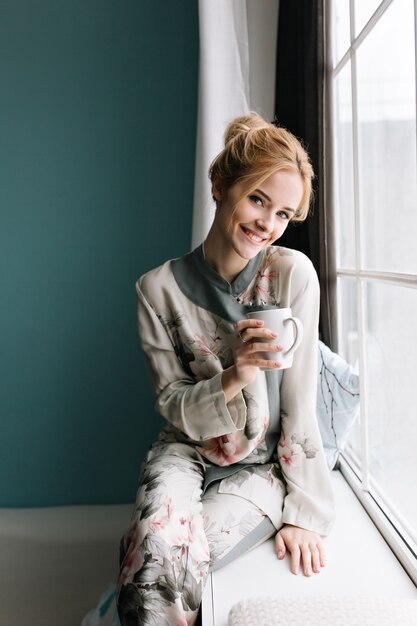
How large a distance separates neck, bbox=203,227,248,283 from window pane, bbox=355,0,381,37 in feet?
1.91

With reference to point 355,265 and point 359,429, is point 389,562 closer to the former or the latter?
point 359,429

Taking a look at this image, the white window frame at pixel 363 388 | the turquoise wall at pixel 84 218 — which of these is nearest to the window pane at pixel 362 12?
the white window frame at pixel 363 388

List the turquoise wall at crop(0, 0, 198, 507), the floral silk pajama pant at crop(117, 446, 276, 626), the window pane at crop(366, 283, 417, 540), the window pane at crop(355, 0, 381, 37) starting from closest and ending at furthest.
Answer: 1. the floral silk pajama pant at crop(117, 446, 276, 626)
2. the window pane at crop(366, 283, 417, 540)
3. the window pane at crop(355, 0, 381, 37)
4. the turquoise wall at crop(0, 0, 198, 507)

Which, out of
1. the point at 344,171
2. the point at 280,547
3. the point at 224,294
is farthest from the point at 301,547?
the point at 344,171

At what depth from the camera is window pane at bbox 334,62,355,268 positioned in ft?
5.54

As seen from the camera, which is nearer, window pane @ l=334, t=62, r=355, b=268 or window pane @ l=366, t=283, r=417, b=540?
window pane @ l=366, t=283, r=417, b=540

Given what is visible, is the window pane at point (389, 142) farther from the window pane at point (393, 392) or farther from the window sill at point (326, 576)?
the window sill at point (326, 576)

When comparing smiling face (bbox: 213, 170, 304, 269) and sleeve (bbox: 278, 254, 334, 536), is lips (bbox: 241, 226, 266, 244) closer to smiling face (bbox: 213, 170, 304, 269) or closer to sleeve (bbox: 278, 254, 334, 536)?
smiling face (bbox: 213, 170, 304, 269)

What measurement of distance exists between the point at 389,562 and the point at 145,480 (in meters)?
0.48

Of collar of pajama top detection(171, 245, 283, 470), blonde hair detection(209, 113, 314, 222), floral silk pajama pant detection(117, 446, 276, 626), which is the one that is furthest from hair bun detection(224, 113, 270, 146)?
floral silk pajama pant detection(117, 446, 276, 626)

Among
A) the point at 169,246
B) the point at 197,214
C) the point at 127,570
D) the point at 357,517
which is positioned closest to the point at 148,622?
the point at 127,570

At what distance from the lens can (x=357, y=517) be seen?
142 centimetres

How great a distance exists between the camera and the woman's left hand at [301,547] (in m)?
1.21

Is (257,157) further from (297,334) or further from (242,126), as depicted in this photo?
(297,334)
